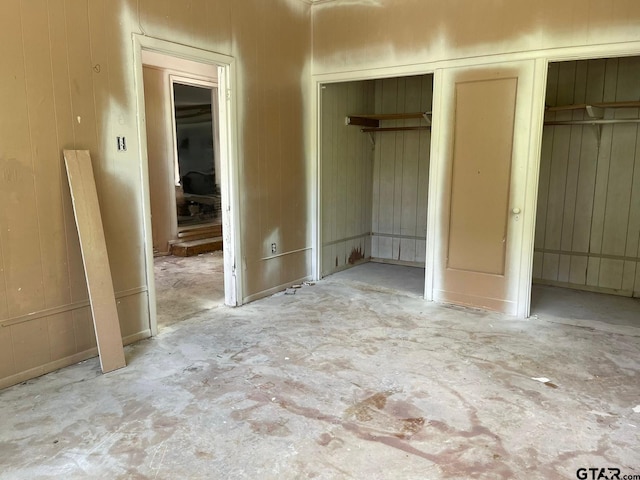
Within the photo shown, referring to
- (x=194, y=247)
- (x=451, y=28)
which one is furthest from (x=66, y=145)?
(x=194, y=247)

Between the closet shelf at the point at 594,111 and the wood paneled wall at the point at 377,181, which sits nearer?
the closet shelf at the point at 594,111

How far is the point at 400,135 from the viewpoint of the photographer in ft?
20.9

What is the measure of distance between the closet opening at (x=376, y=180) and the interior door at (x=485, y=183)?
1023 mm

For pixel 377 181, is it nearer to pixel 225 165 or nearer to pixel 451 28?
pixel 451 28

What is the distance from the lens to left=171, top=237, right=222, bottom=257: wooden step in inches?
275

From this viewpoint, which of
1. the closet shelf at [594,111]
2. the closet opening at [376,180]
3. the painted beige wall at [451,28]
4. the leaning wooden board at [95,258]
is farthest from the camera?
the closet opening at [376,180]

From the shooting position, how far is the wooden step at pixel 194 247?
7.00m

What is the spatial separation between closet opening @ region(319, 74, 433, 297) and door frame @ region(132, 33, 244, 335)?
1.40m

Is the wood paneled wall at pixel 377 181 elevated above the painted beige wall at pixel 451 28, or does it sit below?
below

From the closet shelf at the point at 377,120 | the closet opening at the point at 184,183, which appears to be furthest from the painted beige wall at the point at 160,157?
the closet shelf at the point at 377,120

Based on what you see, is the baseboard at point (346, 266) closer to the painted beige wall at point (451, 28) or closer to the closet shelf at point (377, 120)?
the closet shelf at point (377, 120)

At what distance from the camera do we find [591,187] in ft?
16.9

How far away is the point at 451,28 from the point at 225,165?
2517mm

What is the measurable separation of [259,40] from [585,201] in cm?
395
